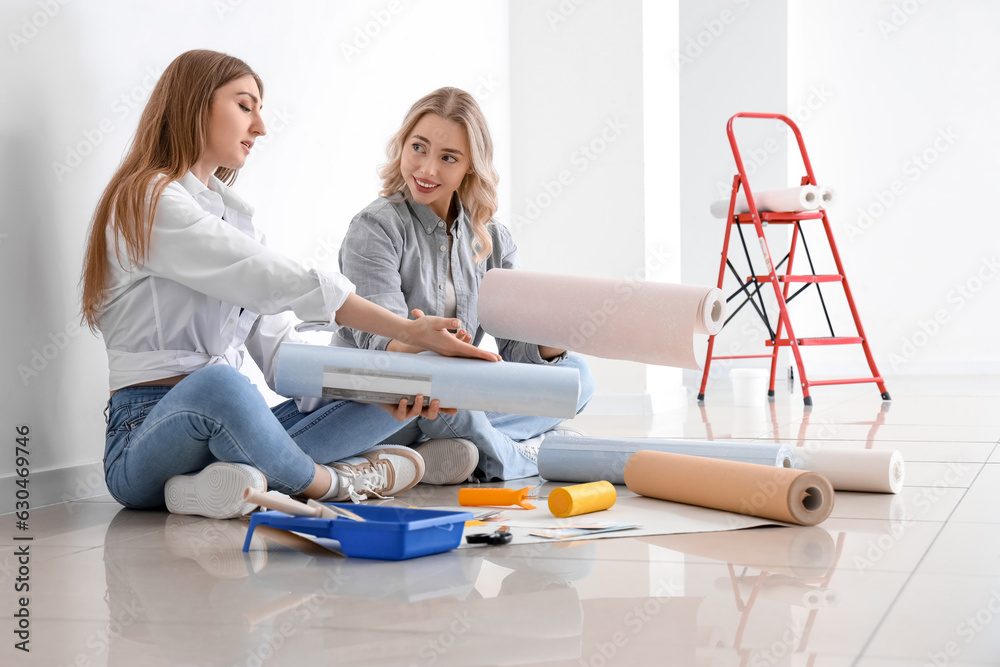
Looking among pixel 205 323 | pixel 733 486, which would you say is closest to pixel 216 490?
pixel 205 323

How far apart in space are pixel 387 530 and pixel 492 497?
0.51 m

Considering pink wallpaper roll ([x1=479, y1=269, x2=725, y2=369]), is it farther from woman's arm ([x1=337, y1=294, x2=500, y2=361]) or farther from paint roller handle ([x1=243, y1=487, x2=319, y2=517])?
paint roller handle ([x1=243, y1=487, x2=319, y2=517])

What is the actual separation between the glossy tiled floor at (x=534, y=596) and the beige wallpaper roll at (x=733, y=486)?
0.17 feet

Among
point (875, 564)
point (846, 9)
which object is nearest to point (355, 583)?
point (875, 564)

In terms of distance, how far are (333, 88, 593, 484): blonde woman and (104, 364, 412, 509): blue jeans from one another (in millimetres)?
326

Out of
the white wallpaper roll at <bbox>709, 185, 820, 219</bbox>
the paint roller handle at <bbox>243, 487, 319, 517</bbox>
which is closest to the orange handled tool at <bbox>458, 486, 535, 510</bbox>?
the paint roller handle at <bbox>243, 487, 319, 517</bbox>

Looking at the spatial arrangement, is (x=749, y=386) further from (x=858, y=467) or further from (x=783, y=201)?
(x=858, y=467)

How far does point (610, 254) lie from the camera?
4.09 metres

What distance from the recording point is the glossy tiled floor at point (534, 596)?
0.99 meters

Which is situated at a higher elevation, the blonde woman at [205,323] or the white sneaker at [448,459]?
the blonde woman at [205,323]

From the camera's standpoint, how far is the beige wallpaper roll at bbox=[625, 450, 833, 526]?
5.24 ft

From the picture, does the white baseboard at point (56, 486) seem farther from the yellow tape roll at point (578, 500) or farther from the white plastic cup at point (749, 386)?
the white plastic cup at point (749, 386)

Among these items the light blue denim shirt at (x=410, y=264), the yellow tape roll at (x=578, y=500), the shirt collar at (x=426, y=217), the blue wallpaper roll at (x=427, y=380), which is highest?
the shirt collar at (x=426, y=217)

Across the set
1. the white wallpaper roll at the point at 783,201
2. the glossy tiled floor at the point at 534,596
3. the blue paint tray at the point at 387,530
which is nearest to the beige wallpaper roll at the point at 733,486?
the glossy tiled floor at the point at 534,596
